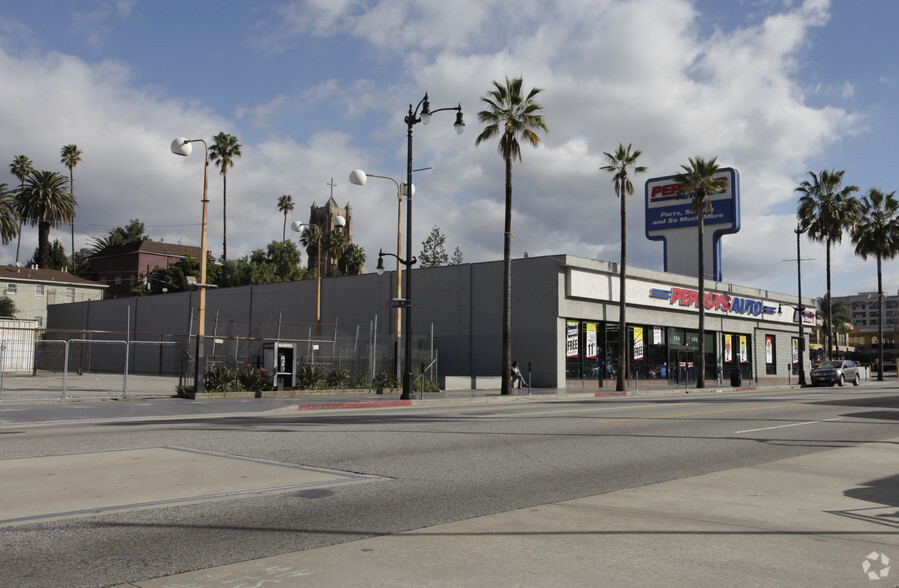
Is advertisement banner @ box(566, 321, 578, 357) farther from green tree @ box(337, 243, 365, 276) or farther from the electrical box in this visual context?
green tree @ box(337, 243, 365, 276)

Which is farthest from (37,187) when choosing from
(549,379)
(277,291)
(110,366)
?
(549,379)

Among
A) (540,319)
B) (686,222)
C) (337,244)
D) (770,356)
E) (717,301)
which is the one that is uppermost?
(337,244)

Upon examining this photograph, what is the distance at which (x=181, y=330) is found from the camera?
60.7 m

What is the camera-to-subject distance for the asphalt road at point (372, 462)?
238 inches

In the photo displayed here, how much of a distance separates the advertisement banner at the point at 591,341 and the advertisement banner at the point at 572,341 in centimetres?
115

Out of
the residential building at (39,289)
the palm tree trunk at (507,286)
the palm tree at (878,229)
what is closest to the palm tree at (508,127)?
the palm tree trunk at (507,286)

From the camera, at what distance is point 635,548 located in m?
6.04

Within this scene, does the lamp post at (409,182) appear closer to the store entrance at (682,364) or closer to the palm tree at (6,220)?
the store entrance at (682,364)

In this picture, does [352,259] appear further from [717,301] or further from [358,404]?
[358,404]

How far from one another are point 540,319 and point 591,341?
154 inches

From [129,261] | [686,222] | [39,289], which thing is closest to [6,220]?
[39,289]

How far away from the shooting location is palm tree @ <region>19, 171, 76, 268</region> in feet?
261

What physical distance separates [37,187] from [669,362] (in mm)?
69506

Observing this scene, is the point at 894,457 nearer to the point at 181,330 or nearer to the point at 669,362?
the point at 669,362
